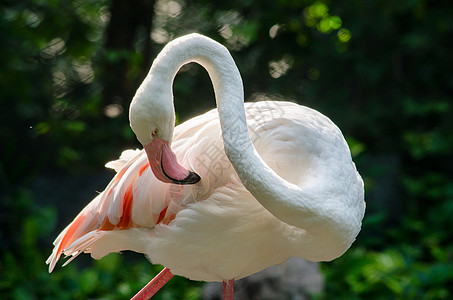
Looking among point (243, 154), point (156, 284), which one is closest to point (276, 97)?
point (156, 284)

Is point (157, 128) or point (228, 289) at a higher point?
point (157, 128)

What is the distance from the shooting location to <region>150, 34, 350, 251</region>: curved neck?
2.17m

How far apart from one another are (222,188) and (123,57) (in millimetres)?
3066

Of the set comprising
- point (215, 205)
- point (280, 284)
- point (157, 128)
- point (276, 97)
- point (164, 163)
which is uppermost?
point (157, 128)

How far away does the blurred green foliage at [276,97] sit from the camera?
439cm

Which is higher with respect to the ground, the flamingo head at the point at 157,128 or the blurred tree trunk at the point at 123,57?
the flamingo head at the point at 157,128

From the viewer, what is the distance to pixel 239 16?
14.4 ft

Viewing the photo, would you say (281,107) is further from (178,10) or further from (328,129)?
(178,10)

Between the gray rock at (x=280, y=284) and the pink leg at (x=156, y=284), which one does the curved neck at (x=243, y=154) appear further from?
the gray rock at (x=280, y=284)

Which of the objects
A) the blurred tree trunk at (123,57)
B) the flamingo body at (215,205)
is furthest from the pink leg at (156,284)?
the blurred tree trunk at (123,57)

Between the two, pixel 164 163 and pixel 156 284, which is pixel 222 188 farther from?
pixel 156 284

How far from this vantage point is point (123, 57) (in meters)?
5.29

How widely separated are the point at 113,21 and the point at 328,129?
2.99 m

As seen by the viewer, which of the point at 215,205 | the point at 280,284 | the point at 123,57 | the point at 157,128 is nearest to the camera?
the point at 157,128
